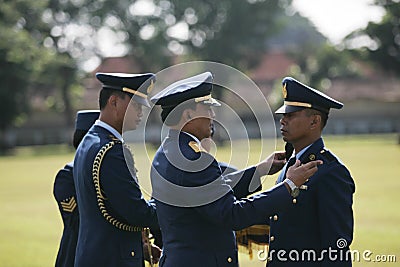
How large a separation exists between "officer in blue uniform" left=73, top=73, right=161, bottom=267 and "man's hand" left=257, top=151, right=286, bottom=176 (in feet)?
2.49

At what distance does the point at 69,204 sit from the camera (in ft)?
18.6

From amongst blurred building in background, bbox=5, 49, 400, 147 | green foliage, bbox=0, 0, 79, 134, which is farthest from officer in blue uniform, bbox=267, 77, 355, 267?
blurred building in background, bbox=5, 49, 400, 147

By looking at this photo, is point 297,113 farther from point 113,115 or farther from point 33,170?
point 33,170

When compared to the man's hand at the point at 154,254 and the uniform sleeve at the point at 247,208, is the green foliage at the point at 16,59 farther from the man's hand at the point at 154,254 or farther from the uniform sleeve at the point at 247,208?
the uniform sleeve at the point at 247,208

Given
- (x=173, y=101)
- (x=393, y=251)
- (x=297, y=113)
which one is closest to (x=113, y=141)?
(x=173, y=101)

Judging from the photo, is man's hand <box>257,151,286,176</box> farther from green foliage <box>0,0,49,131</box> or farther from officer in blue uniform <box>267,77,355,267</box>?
green foliage <box>0,0,49,131</box>

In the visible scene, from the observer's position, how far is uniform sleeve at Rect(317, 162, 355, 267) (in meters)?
4.30

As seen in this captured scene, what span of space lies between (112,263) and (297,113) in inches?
53.5

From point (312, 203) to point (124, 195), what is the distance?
104cm

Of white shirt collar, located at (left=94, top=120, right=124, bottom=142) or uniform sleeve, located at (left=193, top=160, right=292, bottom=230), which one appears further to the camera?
white shirt collar, located at (left=94, top=120, right=124, bottom=142)

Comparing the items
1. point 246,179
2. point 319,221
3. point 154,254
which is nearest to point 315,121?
point 319,221

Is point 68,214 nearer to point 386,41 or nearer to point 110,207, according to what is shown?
point 110,207

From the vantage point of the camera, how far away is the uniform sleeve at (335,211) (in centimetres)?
430

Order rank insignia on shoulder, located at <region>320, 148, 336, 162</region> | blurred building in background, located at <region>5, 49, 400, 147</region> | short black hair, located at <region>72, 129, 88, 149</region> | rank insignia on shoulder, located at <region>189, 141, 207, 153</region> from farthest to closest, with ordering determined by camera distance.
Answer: blurred building in background, located at <region>5, 49, 400, 147</region>
short black hair, located at <region>72, 129, 88, 149</region>
rank insignia on shoulder, located at <region>320, 148, 336, 162</region>
rank insignia on shoulder, located at <region>189, 141, 207, 153</region>
